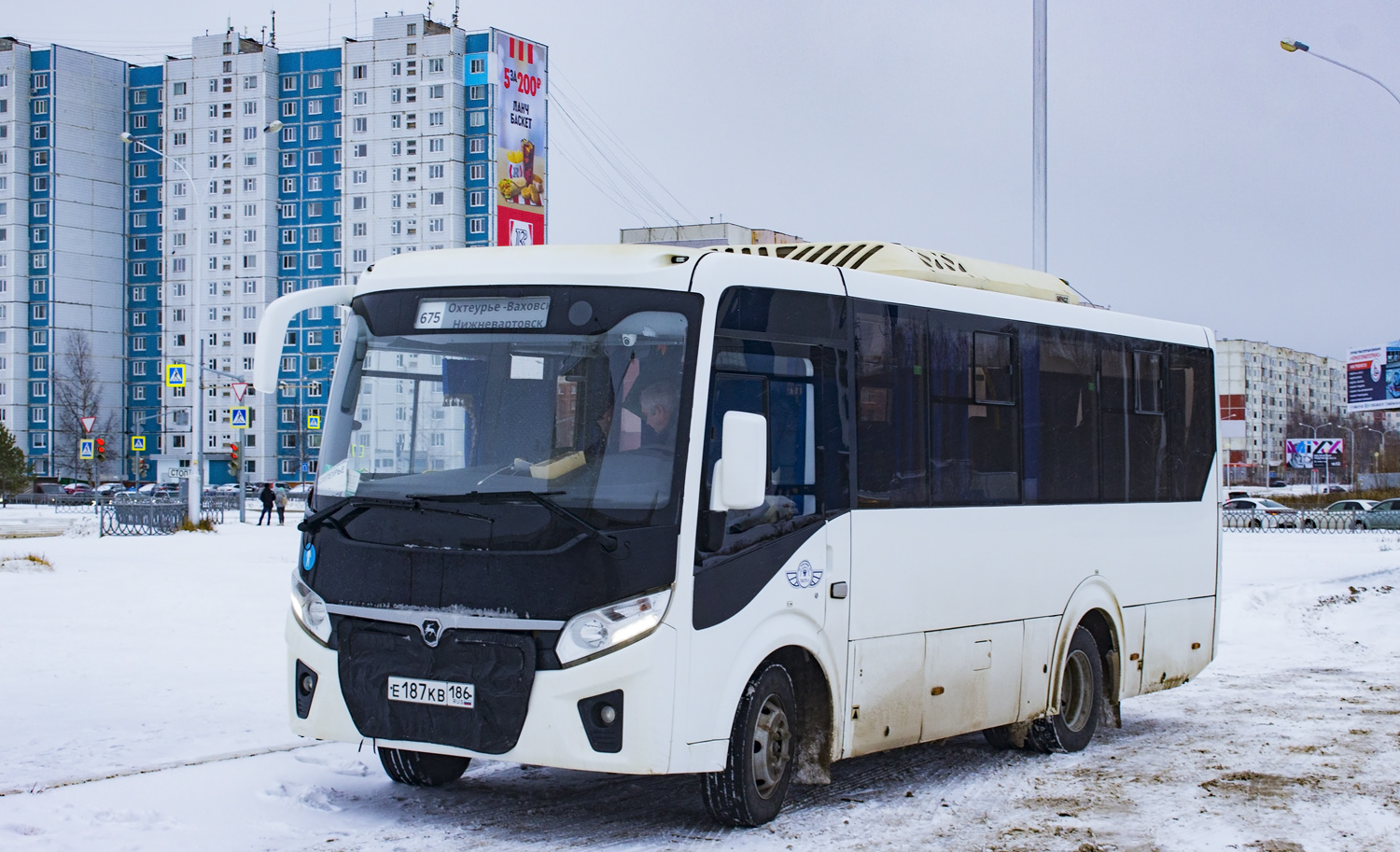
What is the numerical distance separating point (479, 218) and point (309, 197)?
14482mm

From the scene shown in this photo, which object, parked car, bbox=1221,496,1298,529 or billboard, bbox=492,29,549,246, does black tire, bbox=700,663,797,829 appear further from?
billboard, bbox=492,29,549,246

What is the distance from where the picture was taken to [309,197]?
393 feet

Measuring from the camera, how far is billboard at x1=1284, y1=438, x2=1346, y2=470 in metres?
93.3

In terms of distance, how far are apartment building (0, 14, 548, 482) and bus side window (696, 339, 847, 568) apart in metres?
107

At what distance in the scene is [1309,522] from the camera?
57.3 meters

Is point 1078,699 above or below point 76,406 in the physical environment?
below

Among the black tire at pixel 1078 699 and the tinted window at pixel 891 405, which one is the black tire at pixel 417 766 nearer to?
the tinted window at pixel 891 405

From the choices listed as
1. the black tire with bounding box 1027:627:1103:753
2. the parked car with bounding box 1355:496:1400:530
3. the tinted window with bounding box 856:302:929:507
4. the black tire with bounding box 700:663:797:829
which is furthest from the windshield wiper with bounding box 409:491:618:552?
the parked car with bounding box 1355:496:1400:530

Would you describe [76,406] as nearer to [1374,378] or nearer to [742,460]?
[1374,378]

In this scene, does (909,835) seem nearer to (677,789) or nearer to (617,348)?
(677,789)

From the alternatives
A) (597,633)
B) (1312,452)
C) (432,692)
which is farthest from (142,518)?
(1312,452)

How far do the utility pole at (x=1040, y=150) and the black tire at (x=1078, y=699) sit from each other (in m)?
10.4

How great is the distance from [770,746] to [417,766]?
203 cm

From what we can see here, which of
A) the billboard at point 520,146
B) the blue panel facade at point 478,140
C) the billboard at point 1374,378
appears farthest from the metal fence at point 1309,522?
the blue panel facade at point 478,140
